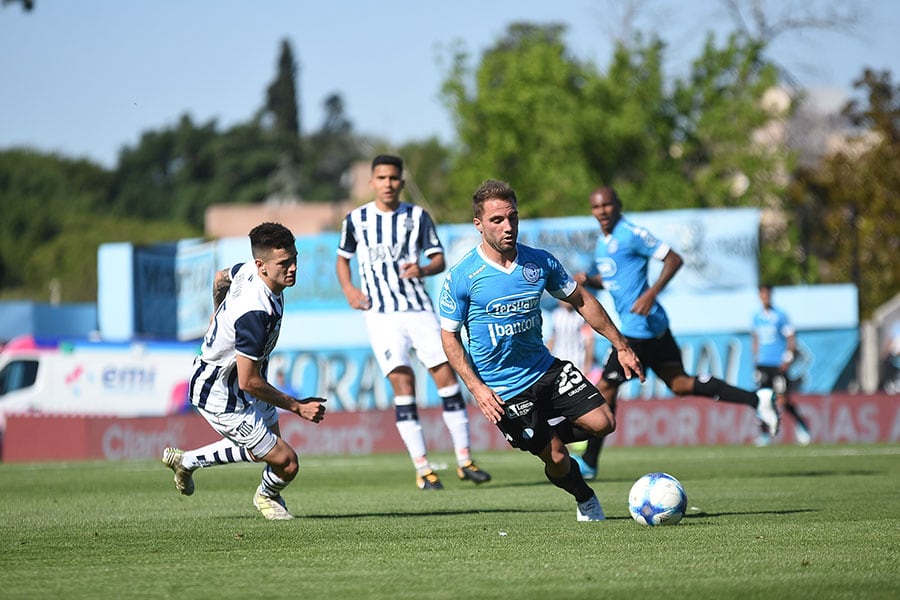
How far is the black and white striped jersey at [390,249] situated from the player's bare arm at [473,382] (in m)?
3.72

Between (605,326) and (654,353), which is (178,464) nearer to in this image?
Result: (605,326)

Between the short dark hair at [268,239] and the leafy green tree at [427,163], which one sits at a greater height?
the leafy green tree at [427,163]

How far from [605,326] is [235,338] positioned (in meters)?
2.27

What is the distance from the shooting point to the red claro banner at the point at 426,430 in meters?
21.3

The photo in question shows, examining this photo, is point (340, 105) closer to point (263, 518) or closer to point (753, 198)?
point (753, 198)

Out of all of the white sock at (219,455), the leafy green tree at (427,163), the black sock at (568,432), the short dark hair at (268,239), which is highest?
the leafy green tree at (427,163)

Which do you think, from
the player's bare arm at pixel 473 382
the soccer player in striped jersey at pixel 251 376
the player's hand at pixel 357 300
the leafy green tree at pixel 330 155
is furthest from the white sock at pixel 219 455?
the leafy green tree at pixel 330 155

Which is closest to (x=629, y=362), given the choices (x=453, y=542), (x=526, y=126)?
(x=453, y=542)

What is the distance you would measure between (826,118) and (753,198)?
21.8 metres

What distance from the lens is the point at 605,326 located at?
8289 millimetres

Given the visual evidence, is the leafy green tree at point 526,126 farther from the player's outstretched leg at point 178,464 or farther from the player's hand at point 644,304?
the player's outstretched leg at point 178,464

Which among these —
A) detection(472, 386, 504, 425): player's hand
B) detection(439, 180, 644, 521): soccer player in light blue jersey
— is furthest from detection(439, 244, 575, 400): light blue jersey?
detection(472, 386, 504, 425): player's hand

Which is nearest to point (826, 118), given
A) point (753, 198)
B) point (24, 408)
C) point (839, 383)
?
point (753, 198)

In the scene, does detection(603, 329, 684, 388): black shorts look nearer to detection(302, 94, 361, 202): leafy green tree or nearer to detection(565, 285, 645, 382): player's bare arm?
detection(565, 285, 645, 382): player's bare arm
